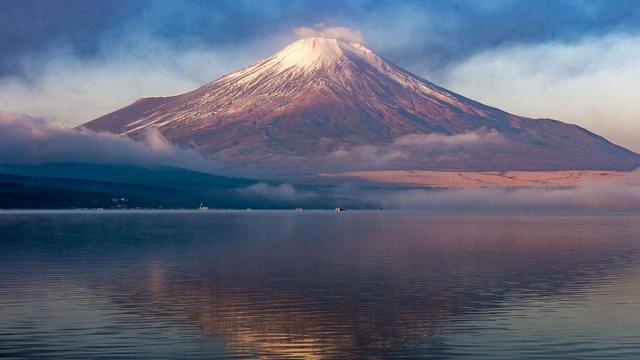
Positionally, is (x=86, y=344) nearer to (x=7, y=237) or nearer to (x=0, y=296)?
(x=0, y=296)

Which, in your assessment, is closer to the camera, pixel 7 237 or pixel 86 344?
pixel 86 344

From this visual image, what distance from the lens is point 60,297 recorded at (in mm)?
48344

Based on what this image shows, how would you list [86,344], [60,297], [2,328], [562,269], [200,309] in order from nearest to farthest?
[86,344] → [2,328] → [200,309] → [60,297] → [562,269]

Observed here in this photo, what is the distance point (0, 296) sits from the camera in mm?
48375

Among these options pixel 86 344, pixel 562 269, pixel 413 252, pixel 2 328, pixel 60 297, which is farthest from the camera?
pixel 413 252

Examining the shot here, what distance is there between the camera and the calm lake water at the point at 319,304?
113 ft

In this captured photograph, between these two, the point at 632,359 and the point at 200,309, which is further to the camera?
the point at 200,309

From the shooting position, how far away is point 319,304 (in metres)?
46.4

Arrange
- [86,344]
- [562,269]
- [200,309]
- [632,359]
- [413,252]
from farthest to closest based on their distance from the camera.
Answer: [413,252] < [562,269] < [200,309] < [86,344] < [632,359]

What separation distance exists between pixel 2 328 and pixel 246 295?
14.2 metres

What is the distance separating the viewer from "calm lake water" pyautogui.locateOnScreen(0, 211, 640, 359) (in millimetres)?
34562

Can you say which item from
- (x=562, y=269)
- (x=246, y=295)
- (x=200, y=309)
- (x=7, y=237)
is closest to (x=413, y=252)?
(x=562, y=269)

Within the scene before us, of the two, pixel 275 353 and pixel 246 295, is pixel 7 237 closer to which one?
pixel 246 295

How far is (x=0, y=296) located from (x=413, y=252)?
4196 cm
